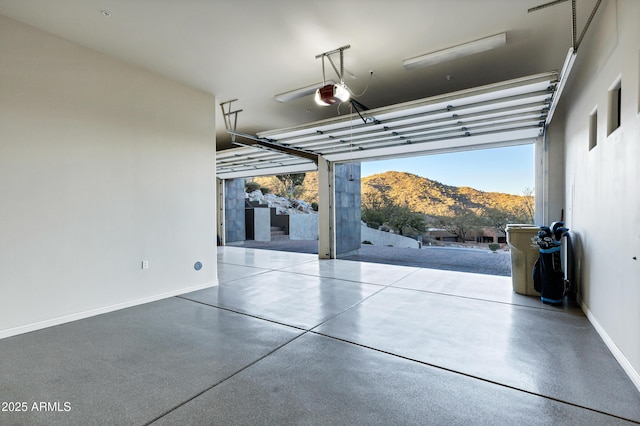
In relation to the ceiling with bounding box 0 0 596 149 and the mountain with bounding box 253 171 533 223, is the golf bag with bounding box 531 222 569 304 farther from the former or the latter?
the mountain with bounding box 253 171 533 223

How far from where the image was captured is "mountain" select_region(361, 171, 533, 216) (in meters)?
9.94

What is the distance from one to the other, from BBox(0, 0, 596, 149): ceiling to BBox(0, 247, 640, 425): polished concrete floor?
10.7 ft

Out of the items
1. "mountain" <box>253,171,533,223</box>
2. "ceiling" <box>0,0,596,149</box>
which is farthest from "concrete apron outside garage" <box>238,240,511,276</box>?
"ceiling" <box>0,0,596,149</box>

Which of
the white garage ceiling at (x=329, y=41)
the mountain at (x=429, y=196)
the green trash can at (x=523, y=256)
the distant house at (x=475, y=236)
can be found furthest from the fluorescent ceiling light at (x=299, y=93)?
the distant house at (x=475, y=236)

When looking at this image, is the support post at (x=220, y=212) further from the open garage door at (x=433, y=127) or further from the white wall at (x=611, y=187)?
the white wall at (x=611, y=187)

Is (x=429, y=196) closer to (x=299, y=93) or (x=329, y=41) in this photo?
(x=299, y=93)

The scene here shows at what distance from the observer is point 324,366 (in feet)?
8.17

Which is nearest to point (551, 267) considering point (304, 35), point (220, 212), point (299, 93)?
point (304, 35)

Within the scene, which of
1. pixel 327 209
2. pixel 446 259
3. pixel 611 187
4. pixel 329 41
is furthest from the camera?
pixel 327 209

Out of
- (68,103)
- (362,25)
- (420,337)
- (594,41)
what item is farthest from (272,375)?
(594,41)

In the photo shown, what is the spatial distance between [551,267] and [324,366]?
3.36 m

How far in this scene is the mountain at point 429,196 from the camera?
9938 mm

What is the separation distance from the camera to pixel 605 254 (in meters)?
2.88

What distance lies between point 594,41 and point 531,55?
29.2 inches
